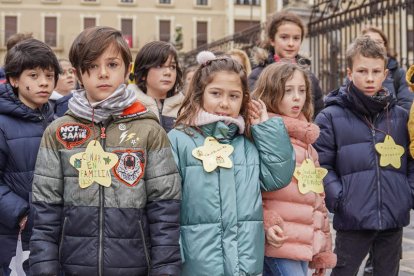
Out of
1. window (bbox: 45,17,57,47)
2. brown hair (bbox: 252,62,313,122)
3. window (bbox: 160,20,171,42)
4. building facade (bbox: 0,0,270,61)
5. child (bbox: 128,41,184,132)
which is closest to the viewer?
brown hair (bbox: 252,62,313,122)

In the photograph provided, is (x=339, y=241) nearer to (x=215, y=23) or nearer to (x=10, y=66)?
(x=10, y=66)

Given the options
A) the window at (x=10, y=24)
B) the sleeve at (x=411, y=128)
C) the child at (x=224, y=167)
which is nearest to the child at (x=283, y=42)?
the sleeve at (x=411, y=128)

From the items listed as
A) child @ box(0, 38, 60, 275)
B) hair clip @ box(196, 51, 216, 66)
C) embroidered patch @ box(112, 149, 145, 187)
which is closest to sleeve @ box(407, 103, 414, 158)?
hair clip @ box(196, 51, 216, 66)

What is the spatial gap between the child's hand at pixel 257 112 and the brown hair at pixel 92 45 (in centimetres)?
70

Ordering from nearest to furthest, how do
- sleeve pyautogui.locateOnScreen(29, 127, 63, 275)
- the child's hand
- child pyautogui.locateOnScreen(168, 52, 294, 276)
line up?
1. sleeve pyautogui.locateOnScreen(29, 127, 63, 275)
2. child pyautogui.locateOnScreen(168, 52, 294, 276)
3. the child's hand

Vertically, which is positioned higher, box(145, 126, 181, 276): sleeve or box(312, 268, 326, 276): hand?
box(145, 126, 181, 276): sleeve

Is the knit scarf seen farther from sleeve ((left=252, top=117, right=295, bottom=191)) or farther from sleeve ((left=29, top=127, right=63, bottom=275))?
sleeve ((left=252, top=117, right=295, bottom=191))

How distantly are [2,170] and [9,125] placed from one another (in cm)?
24

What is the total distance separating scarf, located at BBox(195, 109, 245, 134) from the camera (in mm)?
3146

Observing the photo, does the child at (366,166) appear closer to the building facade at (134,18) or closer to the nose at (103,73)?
the nose at (103,73)

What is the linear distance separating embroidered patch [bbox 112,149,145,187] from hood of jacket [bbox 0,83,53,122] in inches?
34.1

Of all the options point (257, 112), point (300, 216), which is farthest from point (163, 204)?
point (300, 216)

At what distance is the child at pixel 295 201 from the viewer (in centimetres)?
333

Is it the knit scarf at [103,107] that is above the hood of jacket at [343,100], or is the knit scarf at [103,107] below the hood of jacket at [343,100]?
below
